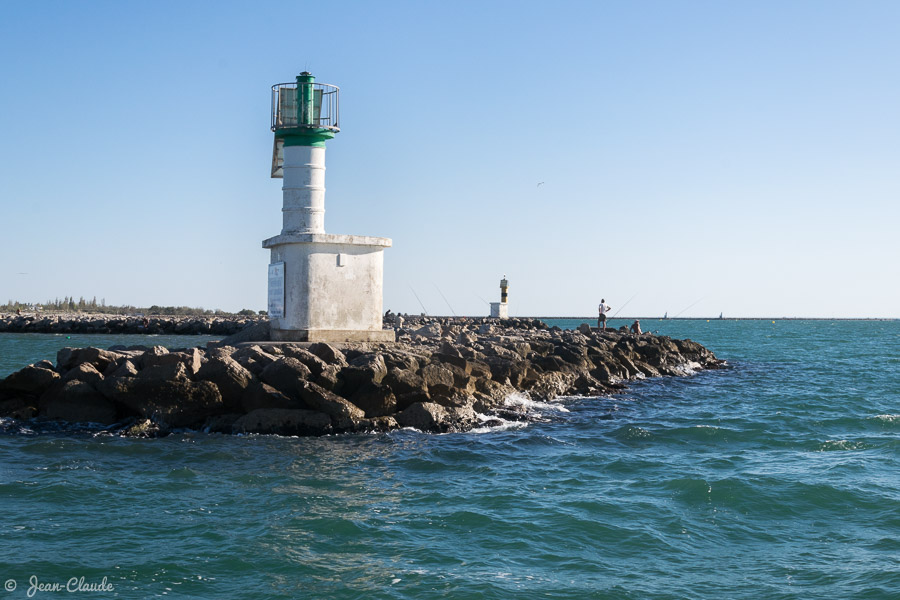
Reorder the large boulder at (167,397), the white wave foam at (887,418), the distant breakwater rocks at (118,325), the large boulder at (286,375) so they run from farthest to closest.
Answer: the distant breakwater rocks at (118,325) < the white wave foam at (887,418) < the large boulder at (286,375) < the large boulder at (167,397)

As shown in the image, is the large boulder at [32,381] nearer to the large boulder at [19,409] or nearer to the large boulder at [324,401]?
the large boulder at [19,409]

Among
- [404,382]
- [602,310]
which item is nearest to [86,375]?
[404,382]

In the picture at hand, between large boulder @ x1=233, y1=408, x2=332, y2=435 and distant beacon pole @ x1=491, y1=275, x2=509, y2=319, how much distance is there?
22929mm

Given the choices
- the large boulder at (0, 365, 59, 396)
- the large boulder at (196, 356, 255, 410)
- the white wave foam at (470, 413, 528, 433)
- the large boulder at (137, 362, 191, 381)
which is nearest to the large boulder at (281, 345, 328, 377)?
the large boulder at (196, 356, 255, 410)

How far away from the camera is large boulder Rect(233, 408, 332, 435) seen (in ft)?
36.3

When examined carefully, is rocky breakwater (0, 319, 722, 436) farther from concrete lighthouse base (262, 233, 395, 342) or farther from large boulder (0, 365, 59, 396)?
concrete lighthouse base (262, 233, 395, 342)

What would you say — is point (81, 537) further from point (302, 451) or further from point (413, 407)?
point (413, 407)

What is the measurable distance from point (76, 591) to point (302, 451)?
4434mm

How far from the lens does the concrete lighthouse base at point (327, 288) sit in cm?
1462

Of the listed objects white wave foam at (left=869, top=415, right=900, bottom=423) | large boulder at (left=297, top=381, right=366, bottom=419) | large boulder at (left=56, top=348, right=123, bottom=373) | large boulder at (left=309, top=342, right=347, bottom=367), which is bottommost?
white wave foam at (left=869, top=415, right=900, bottom=423)

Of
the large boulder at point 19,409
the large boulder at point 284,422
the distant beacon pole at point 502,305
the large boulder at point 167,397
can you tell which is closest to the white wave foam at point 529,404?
the large boulder at point 284,422

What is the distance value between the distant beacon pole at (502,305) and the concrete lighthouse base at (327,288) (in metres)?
18.6

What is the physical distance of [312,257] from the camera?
14617mm

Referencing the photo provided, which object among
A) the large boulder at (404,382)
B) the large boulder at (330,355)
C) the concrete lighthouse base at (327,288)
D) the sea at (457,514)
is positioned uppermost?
the concrete lighthouse base at (327,288)
